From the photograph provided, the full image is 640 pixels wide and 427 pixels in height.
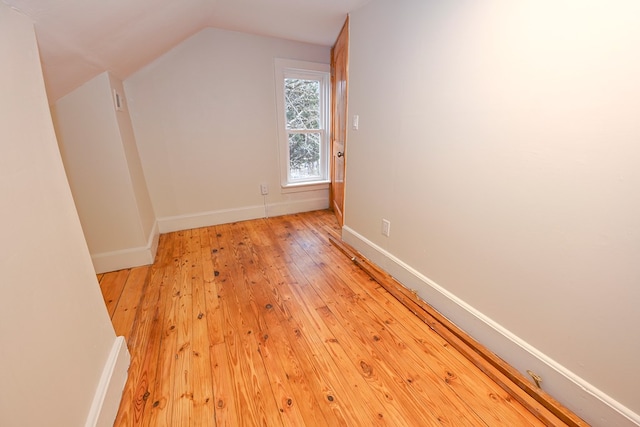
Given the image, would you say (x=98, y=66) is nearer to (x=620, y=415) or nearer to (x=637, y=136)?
(x=637, y=136)

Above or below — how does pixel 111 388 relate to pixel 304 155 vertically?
below

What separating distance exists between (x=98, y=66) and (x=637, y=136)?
2.63m

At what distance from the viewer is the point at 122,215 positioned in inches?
83.7

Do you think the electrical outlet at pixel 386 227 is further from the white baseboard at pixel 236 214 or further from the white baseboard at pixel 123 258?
the white baseboard at pixel 123 258

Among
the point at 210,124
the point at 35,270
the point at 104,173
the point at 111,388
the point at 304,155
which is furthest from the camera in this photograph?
the point at 304,155

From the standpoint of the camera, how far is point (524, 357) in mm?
1200

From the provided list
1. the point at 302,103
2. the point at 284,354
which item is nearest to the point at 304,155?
the point at 302,103

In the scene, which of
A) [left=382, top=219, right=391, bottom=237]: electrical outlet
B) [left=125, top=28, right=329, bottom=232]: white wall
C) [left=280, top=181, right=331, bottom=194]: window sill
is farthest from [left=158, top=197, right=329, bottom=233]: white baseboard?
[left=382, top=219, right=391, bottom=237]: electrical outlet

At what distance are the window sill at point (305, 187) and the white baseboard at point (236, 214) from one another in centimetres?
15

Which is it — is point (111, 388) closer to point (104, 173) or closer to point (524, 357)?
point (104, 173)

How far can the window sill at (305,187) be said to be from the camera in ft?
11.1

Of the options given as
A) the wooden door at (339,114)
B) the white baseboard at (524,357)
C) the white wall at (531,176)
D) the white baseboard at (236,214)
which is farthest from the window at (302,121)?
the white baseboard at (524,357)

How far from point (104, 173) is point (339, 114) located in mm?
2144

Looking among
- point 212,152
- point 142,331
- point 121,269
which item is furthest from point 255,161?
point 142,331
